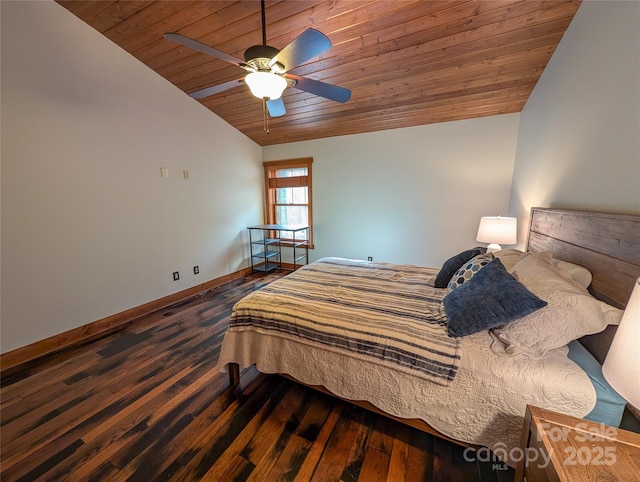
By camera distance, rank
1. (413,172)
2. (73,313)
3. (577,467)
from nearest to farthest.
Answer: (577,467)
(73,313)
(413,172)

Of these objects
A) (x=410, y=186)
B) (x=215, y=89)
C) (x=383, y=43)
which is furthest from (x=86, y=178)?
(x=410, y=186)

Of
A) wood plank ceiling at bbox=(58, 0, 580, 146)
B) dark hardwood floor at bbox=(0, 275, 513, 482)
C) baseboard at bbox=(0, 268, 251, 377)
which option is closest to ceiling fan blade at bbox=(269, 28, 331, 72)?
wood plank ceiling at bbox=(58, 0, 580, 146)

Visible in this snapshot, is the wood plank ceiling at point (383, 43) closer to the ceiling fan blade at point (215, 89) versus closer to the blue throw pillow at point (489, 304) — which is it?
the ceiling fan blade at point (215, 89)

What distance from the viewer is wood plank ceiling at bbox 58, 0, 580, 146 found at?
190cm

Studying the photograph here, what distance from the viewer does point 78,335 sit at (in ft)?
7.94

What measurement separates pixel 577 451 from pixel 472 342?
0.53 meters

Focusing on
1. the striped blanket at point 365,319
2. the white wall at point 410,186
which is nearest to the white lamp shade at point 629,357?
the striped blanket at point 365,319

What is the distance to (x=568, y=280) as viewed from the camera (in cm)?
126

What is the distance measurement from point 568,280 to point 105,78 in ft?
13.5

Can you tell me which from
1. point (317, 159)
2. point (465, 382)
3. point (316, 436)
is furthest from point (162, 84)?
point (465, 382)

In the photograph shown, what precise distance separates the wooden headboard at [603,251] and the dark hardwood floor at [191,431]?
97 centimetres

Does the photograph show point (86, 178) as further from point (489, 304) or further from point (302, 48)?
point (489, 304)

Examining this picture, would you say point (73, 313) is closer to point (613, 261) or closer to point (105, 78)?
point (105, 78)

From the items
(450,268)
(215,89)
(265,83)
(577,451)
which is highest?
(215,89)
